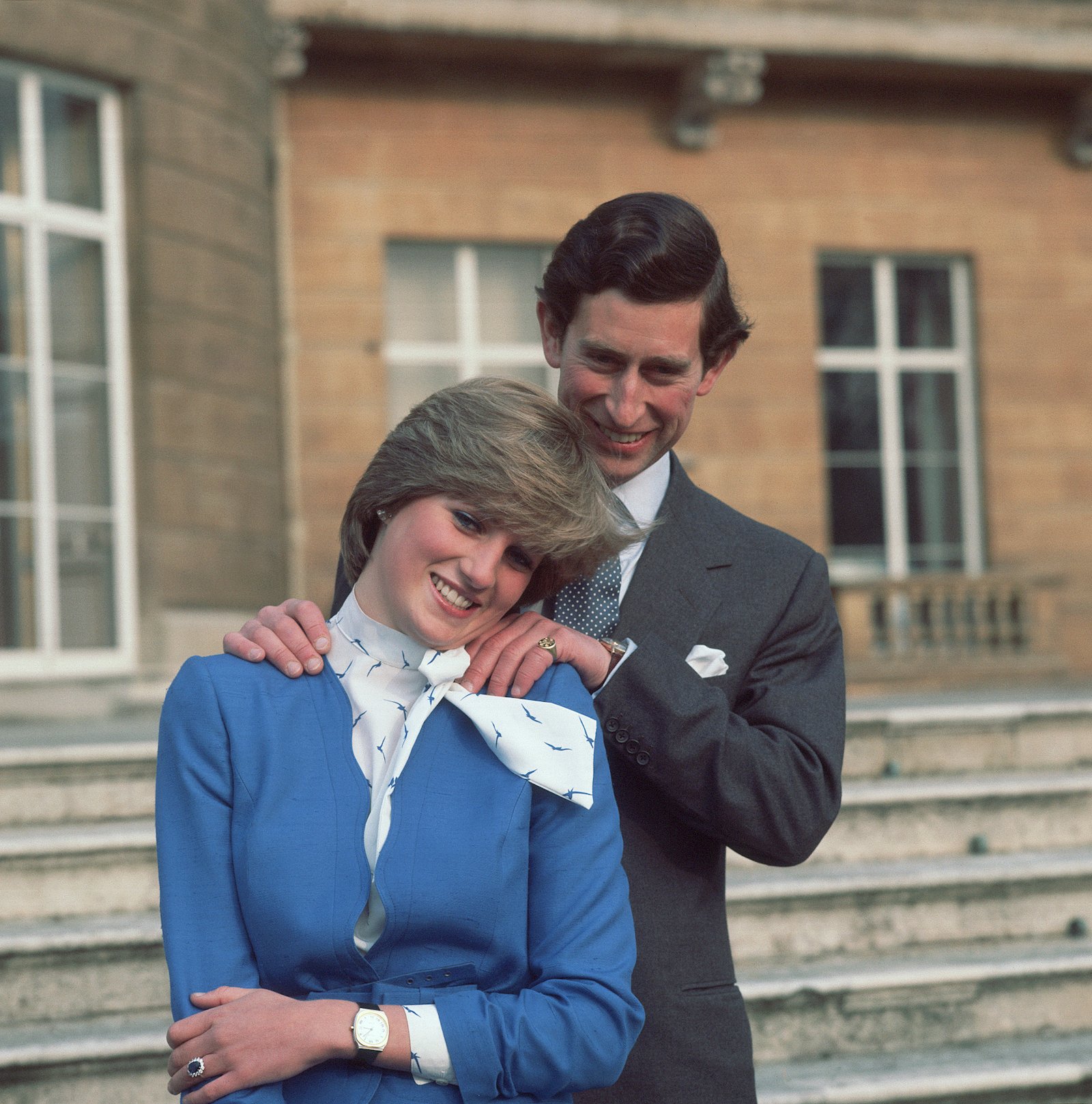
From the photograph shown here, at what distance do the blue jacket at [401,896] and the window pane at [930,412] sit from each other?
7.50 m

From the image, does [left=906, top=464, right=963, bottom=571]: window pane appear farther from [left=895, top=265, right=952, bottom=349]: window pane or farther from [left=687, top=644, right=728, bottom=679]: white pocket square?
[left=687, top=644, right=728, bottom=679]: white pocket square

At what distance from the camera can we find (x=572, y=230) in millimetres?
1791

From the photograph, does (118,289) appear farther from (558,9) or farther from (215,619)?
(558,9)

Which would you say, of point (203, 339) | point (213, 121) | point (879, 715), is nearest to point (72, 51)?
point (213, 121)

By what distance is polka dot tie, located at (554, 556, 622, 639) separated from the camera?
179 centimetres

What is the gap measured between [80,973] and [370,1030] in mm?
2056

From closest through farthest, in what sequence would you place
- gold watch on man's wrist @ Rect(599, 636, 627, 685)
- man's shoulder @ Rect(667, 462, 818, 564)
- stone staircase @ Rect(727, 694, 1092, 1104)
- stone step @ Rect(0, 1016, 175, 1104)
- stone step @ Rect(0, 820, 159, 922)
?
gold watch on man's wrist @ Rect(599, 636, 627, 685) < man's shoulder @ Rect(667, 462, 818, 564) < stone step @ Rect(0, 1016, 175, 1104) < stone staircase @ Rect(727, 694, 1092, 1104) < stone step @ Rect(0, 820, 159, 922)

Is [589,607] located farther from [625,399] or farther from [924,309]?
[924,309]

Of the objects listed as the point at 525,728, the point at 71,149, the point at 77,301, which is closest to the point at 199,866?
the point at 525,728

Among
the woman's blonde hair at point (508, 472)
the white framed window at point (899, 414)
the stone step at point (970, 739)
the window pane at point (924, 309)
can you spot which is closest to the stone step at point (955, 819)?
the stone step at point (970, 739)

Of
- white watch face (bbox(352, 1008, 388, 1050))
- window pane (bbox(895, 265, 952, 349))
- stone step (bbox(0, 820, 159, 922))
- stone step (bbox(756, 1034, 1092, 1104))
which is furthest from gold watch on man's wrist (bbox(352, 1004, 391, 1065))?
window pane (bbox(895, 265, 952, 349))

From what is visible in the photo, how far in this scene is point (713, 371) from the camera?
1.89 metres

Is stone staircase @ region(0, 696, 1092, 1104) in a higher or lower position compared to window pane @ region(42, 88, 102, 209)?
lower

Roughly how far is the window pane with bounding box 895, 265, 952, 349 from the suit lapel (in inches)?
278
